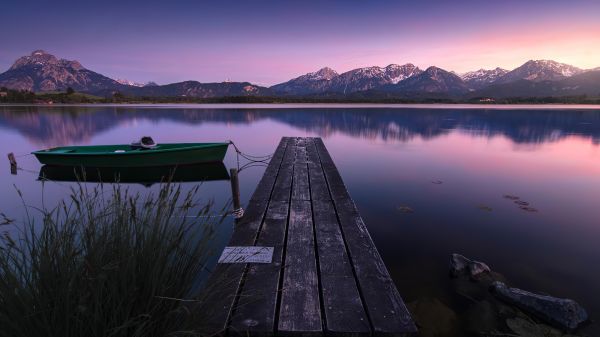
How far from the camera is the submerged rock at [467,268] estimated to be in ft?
21.5

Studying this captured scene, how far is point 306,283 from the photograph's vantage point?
13.6 feet

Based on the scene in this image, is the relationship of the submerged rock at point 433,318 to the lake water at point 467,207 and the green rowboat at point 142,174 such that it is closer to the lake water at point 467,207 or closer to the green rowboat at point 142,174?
the lake water at point 467,207

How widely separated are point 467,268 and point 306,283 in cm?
467

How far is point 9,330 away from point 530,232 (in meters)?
11.7

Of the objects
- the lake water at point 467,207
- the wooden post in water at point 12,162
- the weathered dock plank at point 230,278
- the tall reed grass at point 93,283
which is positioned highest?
the tall reed grass at point 93,283

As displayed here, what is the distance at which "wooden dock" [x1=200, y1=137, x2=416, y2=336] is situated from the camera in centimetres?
331

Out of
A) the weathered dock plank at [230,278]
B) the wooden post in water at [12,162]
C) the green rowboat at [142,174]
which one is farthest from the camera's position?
the wooden post in water at [12,162]

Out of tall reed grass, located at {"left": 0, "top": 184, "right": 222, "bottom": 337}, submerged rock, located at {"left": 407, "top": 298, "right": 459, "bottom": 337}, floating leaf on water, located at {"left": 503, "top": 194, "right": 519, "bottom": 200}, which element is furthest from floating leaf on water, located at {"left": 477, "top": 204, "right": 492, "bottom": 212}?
tall reed grass, located at {"left": 0, "top": 184, "right": 222, "bottom": 337}

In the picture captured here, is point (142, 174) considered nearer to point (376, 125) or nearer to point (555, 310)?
point (555, 310)

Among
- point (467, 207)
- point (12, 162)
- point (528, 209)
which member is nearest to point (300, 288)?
point (467, 207)

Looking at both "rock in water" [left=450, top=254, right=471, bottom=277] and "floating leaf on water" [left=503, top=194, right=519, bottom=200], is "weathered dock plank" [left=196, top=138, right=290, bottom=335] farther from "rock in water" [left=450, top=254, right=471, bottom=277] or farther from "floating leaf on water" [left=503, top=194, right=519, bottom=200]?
"floating leaf on water" [left=503, top=194, right=519, bottom=200]

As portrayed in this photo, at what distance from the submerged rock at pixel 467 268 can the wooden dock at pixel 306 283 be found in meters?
2.61

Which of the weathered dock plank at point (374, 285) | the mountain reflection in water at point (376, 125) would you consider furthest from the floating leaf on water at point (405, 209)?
the mountain reflection in water at point (376, 125)

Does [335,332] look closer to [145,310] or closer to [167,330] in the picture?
[167,330]
